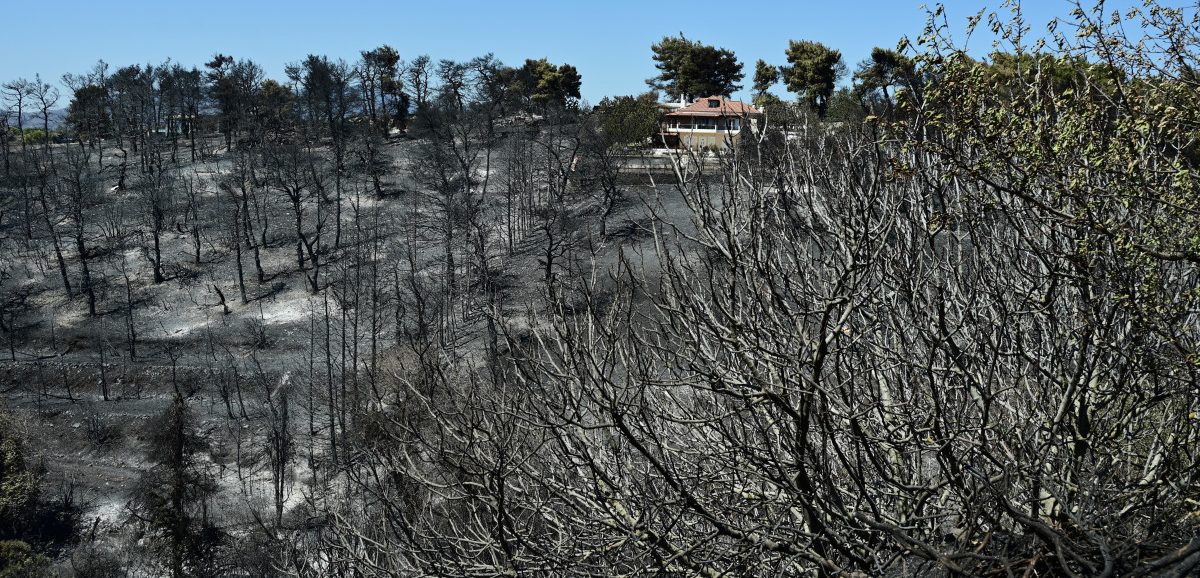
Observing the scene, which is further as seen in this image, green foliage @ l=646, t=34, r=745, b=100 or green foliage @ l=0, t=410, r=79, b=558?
green foliage @ l=646, t=34, r=745, b=100

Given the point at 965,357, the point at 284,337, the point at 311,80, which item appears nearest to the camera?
the point at 965,357

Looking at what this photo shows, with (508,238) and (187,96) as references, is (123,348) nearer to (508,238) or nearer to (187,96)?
(508,238)

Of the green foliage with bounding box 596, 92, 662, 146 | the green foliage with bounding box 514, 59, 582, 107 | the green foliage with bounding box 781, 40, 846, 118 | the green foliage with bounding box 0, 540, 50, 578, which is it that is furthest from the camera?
the green foliage with bounding box 514, 59, 582, 107

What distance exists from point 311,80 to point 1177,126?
68287mm

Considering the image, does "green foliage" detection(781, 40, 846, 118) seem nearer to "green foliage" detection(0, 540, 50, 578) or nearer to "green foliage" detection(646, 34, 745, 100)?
"green foliage" detection(646, 34, 745, 100)

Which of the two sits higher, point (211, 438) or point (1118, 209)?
point (1118, 209)

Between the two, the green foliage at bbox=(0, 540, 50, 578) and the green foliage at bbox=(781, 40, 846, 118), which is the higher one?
the green foliage at bbox=(781, 40, 846, 118)

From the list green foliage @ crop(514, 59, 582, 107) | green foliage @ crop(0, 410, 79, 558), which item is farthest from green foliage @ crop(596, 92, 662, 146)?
green foliage @ crop(0, 410, 79, 558)

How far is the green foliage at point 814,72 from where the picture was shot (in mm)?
56656

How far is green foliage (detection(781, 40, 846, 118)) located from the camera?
56656 millimetres

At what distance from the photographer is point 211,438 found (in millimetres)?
35625

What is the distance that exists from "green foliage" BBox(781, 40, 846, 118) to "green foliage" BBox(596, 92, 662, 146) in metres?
11.3

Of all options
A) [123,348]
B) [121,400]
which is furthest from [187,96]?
[121,400]

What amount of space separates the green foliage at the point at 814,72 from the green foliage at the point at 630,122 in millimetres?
11324
